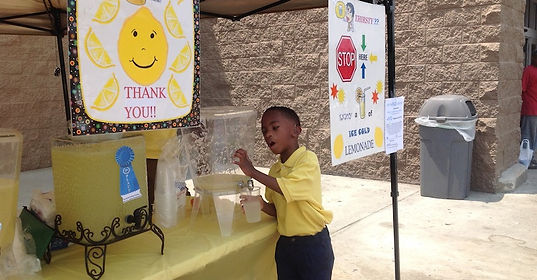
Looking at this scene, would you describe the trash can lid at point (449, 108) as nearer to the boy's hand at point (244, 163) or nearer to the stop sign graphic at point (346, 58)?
the stop sign graphic at point (346, 58)

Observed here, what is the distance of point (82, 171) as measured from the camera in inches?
73.0

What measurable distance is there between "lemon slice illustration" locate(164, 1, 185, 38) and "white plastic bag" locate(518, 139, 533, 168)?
7.10 m

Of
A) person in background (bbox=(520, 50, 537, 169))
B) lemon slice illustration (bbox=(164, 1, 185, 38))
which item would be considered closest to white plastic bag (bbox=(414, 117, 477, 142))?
person in background (bbox=(520, 50, 537, 169))

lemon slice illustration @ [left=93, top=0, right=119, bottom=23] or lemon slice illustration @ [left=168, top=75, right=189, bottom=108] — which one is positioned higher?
lemon slice illustration @ [left=93, top=0, right=119, bottom=23]

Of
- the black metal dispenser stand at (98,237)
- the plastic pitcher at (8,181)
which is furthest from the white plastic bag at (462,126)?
the plastic pitcher at (8,181)

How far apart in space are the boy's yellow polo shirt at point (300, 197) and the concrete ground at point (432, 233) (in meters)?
1.69

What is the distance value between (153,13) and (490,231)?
442cm

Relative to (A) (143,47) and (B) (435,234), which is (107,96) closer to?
(A) (143,47)

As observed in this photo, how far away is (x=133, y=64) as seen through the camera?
1887 mm

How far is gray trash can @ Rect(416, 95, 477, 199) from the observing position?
6039 mm

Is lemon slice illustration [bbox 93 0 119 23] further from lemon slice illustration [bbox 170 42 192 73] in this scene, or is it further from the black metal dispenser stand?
the black metal dispenser stand

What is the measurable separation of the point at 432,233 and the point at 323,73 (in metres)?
3.13

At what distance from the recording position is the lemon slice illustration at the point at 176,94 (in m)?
2.04

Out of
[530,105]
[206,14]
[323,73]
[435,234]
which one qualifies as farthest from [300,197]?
[530,105]
